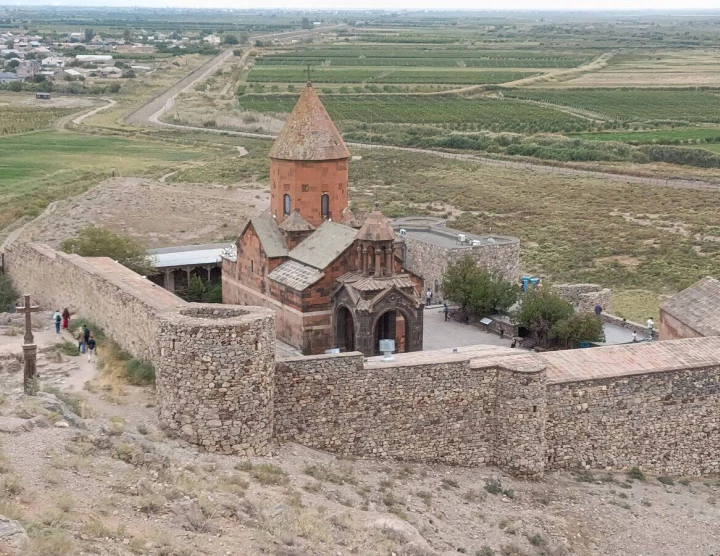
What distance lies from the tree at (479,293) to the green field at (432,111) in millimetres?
55579

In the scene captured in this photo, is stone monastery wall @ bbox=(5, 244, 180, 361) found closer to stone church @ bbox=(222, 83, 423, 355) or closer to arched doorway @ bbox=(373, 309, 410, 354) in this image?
stone church @ bbox=(222, 83, 423, 355)

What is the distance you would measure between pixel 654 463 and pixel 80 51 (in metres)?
147

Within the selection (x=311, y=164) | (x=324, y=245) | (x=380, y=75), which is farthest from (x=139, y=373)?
(x=380, y=75)

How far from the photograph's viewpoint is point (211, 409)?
45.5 feet

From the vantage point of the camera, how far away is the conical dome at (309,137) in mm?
21828

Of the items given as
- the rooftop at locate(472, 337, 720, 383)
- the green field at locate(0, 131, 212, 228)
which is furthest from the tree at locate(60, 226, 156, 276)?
the green field at locate(0, 131, 212, 228)

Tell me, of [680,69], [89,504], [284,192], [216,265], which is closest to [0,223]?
[216,265]

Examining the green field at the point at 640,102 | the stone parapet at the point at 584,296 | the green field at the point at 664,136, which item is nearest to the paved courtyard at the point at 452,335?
the stone parapet at the point at 584,296

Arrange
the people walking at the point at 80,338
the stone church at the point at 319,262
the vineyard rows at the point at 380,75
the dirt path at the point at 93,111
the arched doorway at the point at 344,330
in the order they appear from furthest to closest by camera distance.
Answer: the vineyard rows at the point at 380,75 → the dirt path at the point at 93,111 → the arched doorway at the point at 344,330 → the stone church at the point at 319,262 → the people walking at the point at 80,338

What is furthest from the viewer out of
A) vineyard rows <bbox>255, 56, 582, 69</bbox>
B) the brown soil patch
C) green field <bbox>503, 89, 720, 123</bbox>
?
vineyard rows <bbox>255, 56, 582, 69</bbox>

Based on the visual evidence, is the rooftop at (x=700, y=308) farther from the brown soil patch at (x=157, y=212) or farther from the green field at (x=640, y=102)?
the green field at (x=640, y=102)

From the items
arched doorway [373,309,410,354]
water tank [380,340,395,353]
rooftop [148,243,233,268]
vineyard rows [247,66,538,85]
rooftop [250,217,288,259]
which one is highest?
rooftop [250,217,288,259]

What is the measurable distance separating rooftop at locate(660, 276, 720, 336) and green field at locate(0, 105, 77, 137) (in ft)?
182

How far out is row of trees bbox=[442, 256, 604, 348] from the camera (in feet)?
67.5
